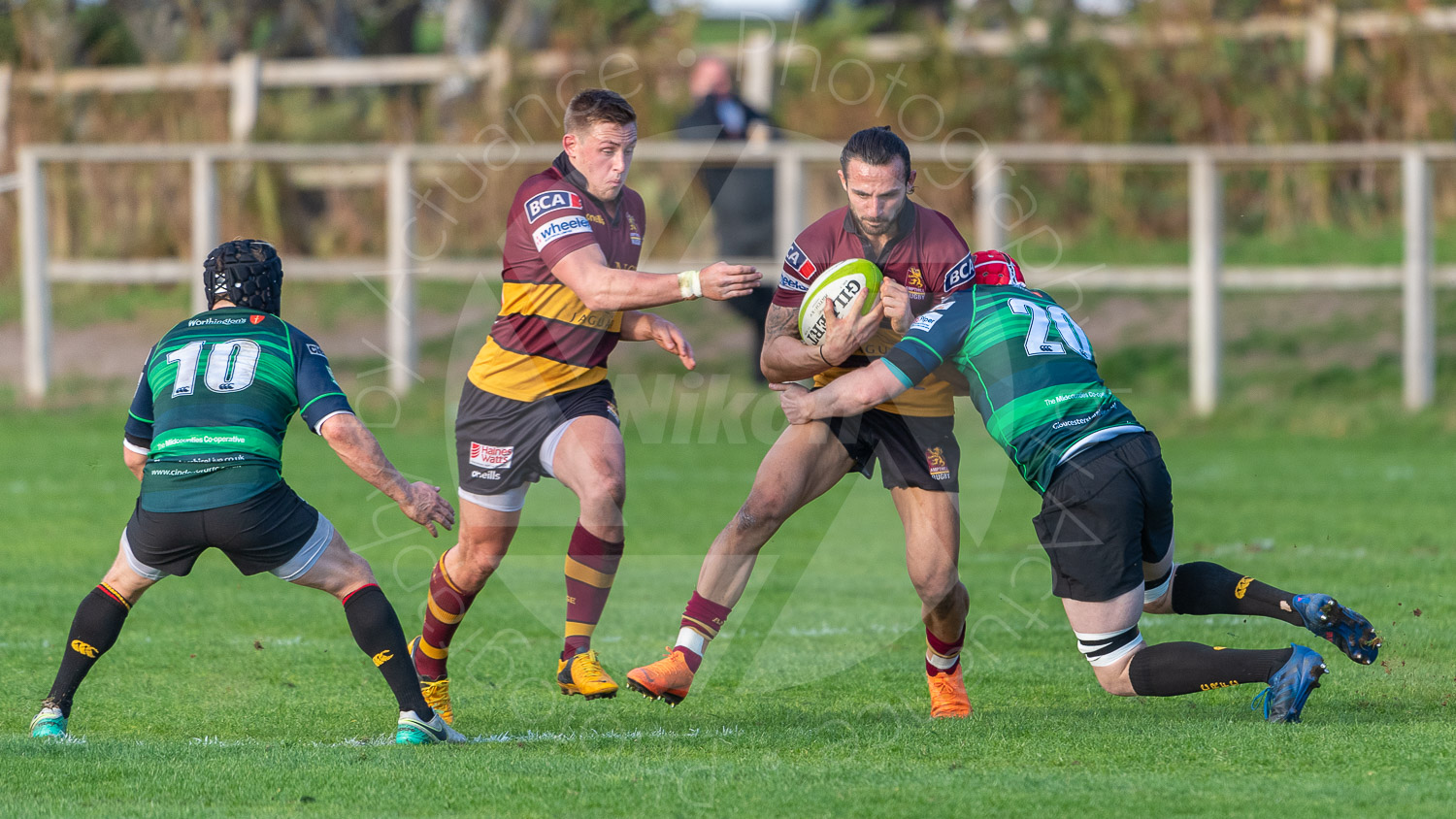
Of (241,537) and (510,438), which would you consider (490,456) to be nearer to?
(510,438)

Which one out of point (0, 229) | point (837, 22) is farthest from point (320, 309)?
point (837, 22)

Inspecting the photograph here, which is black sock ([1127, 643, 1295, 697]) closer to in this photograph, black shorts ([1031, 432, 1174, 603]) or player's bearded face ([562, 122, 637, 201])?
black shorts ([1031, 432, 1174, 603])

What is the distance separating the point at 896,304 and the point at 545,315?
151 cm

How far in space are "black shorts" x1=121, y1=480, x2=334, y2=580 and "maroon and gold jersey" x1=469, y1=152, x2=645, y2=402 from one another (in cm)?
124

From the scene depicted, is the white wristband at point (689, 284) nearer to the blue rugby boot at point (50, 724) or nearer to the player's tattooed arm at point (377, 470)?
the player's tattooed arm at point (377, 470)

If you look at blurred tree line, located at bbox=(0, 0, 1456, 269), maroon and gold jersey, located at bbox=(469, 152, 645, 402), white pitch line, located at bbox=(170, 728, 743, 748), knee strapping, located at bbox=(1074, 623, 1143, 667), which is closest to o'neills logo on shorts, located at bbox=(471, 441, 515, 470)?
maroon and gold jersey, located at bbox=(469, 152, 645, 402)

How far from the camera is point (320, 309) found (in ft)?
60.8

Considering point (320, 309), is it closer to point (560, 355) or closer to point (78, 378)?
point (78, 378)

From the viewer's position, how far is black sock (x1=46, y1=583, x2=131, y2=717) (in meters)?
5.71

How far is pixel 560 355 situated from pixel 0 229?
15.4 meters

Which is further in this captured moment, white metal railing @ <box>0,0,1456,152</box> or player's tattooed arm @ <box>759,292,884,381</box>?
white metal railing @ <box>0,0,1456,152</box>

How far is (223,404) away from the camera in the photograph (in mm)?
5660

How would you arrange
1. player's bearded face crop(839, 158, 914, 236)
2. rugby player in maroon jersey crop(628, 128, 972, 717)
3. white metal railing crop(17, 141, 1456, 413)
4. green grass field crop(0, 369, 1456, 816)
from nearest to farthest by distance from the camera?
green grass field crop(0, 369, 1456, 816), player's bearded face crop(839, 158, 914, 236), rugby player in maroon jersey crop(628, 128, 972, 717), white metal railing crop(17, 141, 1456, 413)

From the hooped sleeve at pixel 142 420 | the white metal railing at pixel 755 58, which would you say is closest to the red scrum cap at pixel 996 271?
the hooped sleeve at pixel 142 420
